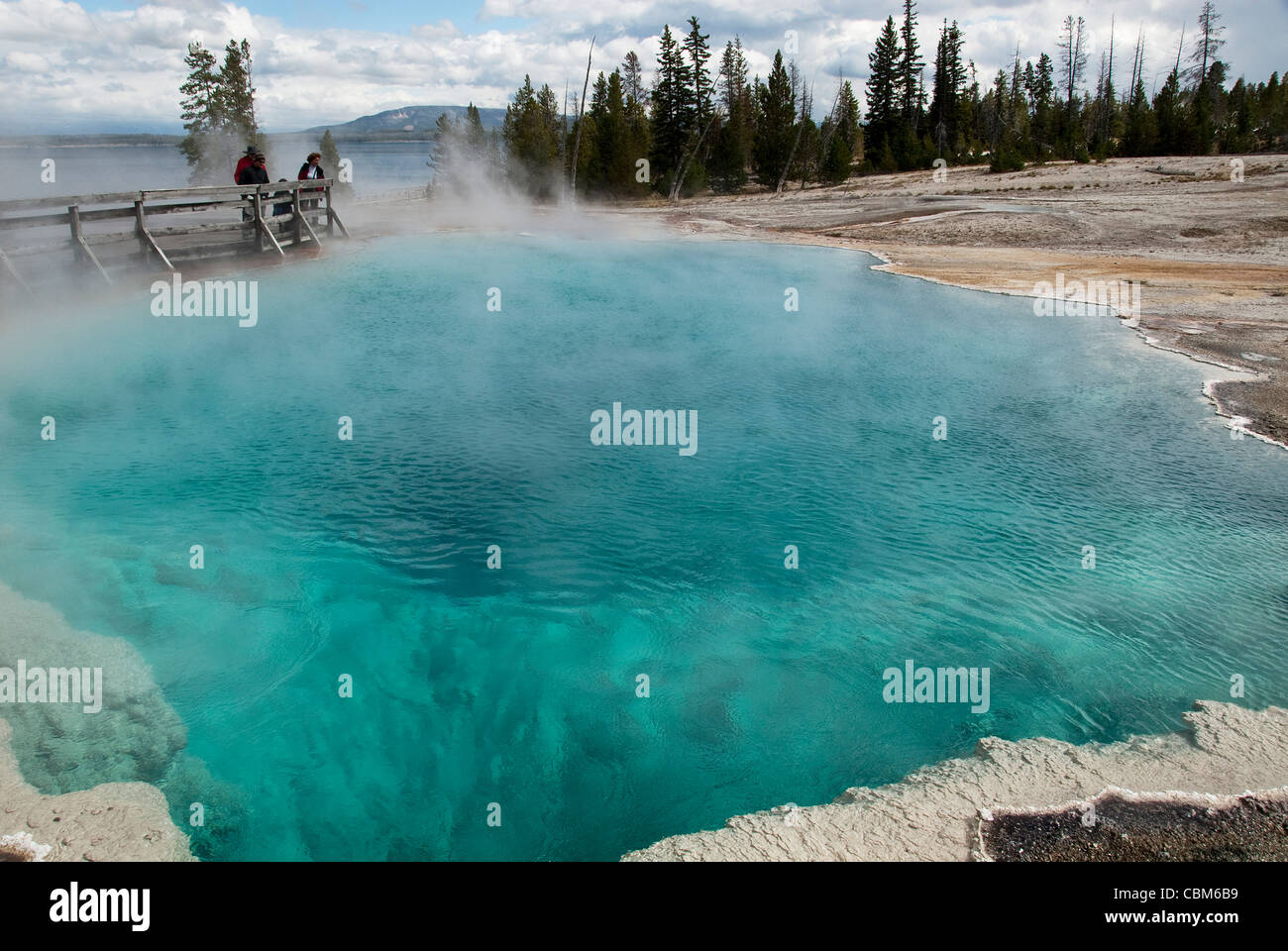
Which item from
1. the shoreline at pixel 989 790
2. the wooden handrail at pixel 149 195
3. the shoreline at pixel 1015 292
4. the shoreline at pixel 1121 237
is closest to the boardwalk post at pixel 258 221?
the wooden handrail at pixel 149 195

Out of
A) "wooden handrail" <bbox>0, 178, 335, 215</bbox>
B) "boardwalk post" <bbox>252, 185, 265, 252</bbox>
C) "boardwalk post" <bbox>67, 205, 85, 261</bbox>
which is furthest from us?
"boardwalk post" <bbox>252, 185, 265, 252</bbox>

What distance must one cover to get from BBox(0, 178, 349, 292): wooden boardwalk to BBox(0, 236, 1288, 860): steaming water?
2070 millimetres

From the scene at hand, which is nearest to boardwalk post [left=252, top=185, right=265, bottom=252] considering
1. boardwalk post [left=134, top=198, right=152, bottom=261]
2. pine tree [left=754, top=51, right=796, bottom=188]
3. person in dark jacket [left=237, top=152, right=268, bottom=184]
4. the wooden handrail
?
the wooden handrail

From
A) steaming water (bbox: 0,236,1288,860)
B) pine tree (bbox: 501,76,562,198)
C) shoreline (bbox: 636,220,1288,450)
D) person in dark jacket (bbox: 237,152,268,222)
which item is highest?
pine tree (bbox: 501,76,562,198)

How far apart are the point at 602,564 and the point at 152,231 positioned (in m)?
13.9

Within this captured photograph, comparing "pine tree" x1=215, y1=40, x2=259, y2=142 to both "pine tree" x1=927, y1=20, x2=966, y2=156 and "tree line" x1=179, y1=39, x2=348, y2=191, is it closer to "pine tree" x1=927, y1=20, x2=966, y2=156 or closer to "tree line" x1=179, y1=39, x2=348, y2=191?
"tree line" x1=179, y1=39, x2=348, y2=191

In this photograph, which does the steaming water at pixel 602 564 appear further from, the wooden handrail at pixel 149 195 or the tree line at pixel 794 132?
the tree line at pixel 794 132

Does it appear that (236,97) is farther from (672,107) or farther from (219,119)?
(672,107)

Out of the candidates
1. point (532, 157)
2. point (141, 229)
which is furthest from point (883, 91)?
point (141, 229)

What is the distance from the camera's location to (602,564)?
6.86 meters

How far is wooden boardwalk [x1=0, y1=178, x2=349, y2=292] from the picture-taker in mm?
13211

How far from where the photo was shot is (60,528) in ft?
23.2

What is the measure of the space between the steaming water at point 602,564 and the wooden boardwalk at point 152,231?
207 cm
